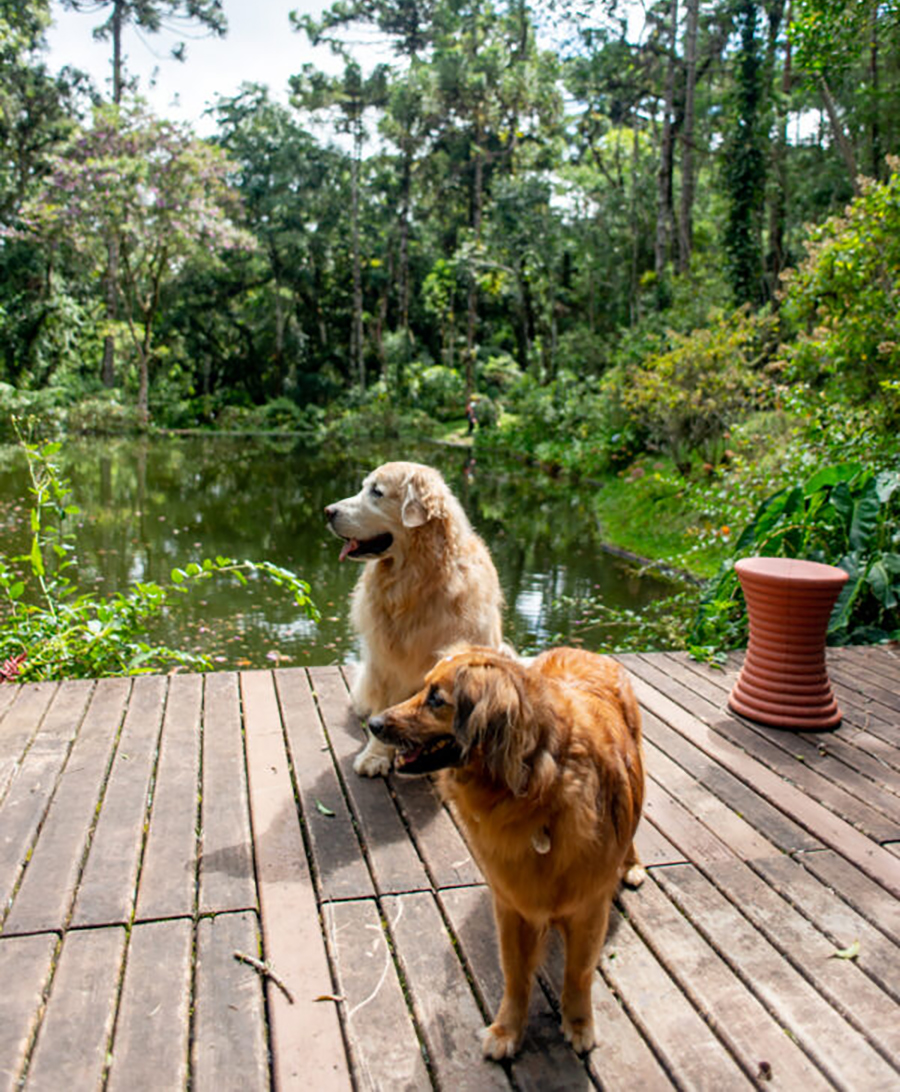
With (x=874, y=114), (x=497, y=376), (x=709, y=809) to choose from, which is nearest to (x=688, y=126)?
(x=874, y=114)

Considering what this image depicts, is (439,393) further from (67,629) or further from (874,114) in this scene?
(67,629)

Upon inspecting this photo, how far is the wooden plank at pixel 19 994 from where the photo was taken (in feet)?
6.49

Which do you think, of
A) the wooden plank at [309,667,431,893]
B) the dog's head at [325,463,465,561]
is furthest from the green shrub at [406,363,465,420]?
the dog's head at [325,463,465,561]

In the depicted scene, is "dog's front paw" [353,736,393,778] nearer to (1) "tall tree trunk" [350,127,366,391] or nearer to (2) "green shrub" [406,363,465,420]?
(2) "green shrub" [406,363,465,420]

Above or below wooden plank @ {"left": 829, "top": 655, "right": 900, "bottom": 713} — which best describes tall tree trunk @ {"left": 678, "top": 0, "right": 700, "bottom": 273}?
above

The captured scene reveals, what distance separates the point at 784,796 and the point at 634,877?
0.99 metres

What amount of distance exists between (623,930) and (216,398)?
32.2m

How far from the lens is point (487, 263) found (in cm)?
2658

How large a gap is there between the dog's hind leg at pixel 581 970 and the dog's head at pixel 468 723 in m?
0.46

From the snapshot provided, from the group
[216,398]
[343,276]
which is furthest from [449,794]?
[343,276]

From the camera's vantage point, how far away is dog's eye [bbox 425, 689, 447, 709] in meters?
1.97

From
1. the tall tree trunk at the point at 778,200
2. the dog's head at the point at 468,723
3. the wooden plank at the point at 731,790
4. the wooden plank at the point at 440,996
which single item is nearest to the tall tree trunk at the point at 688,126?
the tall tree trunk at the point at 778,200

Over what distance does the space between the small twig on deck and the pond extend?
4.07m

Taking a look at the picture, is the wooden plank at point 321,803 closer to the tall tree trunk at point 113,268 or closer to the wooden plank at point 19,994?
the wooden plank at point 19,994
